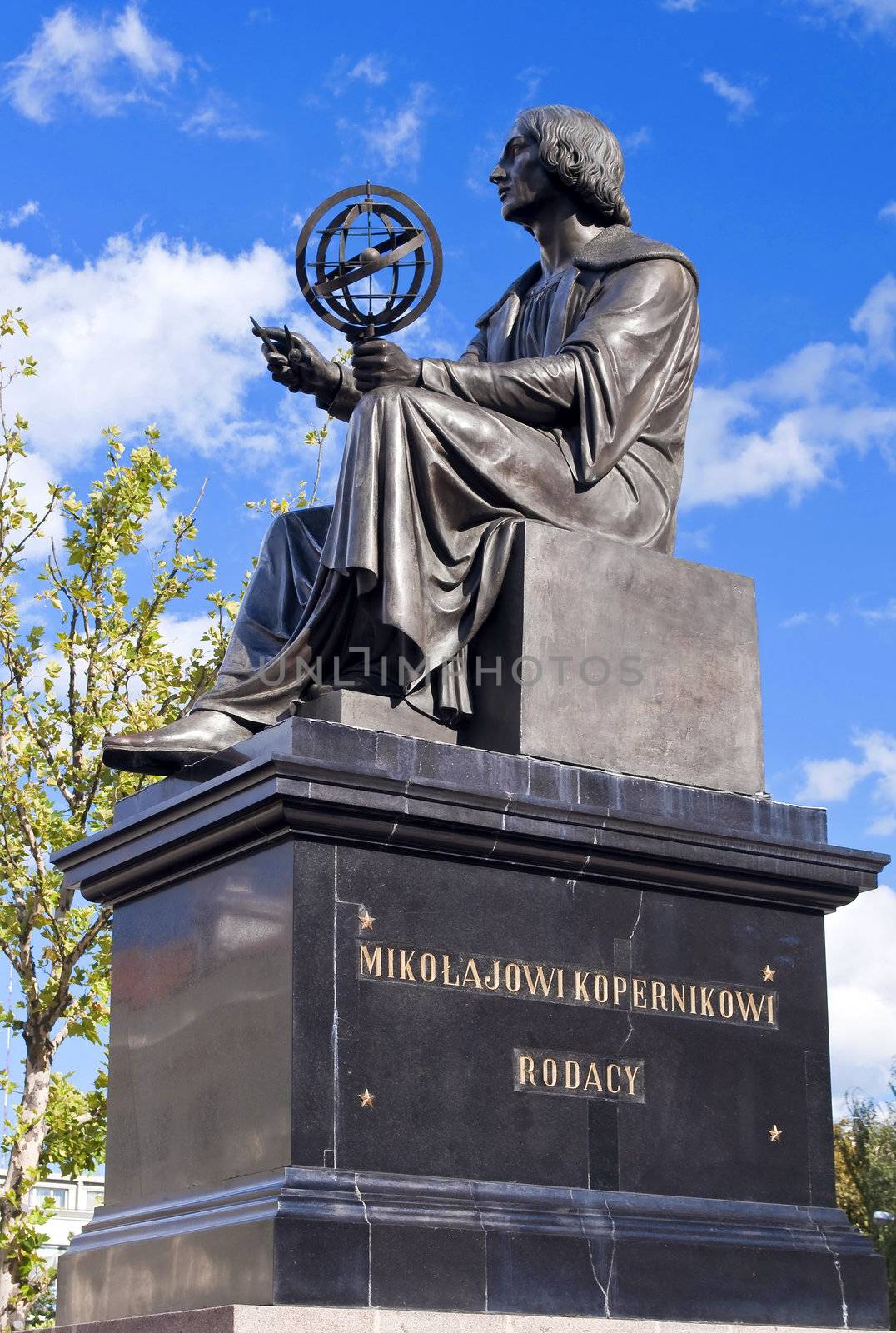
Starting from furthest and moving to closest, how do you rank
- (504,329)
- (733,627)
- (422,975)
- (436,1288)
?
(504,329)
(733,627)
(422,975)
(436,1288)

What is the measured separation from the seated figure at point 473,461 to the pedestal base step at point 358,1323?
6.55 ft

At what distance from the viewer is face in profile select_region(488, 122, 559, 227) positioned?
8406 mm

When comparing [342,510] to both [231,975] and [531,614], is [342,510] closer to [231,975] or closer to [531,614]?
[531,614]

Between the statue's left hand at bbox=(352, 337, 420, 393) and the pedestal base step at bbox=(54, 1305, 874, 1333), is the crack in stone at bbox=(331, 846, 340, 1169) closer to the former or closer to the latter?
the pedestal base step at bbox=(54, 1305, 874, 1333)

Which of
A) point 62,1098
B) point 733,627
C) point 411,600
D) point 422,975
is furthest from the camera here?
point 62,1098

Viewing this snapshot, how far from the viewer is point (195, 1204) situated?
634 centimetres

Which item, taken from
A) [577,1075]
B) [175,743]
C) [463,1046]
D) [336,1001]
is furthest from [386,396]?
[577,1075]

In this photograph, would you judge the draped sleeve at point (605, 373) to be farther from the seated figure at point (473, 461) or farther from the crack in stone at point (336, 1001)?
the crack in stone at point (336, 1001)

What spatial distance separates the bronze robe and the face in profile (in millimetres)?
346

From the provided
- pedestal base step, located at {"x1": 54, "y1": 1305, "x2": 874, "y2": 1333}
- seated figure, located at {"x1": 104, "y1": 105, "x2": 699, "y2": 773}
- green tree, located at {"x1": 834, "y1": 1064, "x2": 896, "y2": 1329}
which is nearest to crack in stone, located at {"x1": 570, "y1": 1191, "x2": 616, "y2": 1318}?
pedestal base step, located at {"x1": 54, "y1": 1305, "x2": 874, "y2": 1333}

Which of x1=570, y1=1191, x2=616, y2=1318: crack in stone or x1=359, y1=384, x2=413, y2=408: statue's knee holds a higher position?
x1=359, y1=384, x2=413, y2=408: statue's knee

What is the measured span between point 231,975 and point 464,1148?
94 cm

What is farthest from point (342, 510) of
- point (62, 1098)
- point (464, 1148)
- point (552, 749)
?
point (62, 1098)

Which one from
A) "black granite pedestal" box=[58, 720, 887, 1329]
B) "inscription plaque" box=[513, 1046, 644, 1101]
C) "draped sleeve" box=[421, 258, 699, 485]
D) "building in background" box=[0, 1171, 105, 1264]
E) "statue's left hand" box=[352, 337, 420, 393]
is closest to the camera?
"black granite pedestal" box=[58, 720, 887, 1329]
